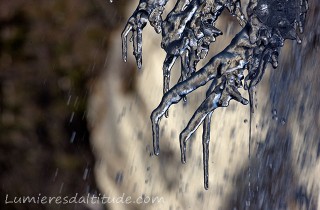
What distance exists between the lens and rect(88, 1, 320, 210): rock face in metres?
1.08

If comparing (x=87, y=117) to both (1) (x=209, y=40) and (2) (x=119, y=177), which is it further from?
(1) (x=209, y=40)

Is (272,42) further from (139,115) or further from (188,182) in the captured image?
(139,115)

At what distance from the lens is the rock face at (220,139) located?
1076mm

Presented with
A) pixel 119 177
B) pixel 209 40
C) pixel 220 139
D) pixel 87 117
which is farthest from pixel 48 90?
→ pixel 209 40

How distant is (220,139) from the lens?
150 cm

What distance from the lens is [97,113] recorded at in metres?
2.04

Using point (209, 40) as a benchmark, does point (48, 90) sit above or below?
below

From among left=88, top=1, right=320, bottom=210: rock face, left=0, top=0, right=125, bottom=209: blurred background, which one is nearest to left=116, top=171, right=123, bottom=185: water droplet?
left=88, top=1, right=320, bottom=210: rock face

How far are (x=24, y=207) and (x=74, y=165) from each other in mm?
187

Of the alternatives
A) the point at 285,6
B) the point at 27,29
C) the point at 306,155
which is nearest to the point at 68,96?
the point at 27,29

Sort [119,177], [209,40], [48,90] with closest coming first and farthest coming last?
[209,40], [119,177], [48,90]

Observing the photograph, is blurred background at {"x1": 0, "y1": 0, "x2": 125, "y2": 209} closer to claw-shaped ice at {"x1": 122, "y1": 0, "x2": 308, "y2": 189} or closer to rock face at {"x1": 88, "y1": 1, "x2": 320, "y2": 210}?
rock face at {"x1": 88, "y1": 1, "x2": 320, "y2": 210}

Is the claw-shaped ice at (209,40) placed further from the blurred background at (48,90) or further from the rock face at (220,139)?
the blurred background at (48,90)

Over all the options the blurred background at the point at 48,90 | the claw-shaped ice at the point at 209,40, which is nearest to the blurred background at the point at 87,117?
the blurred background at the point at 48,90
